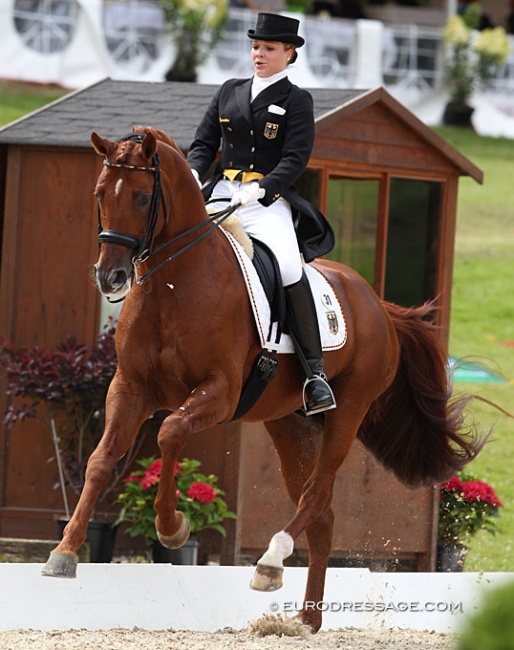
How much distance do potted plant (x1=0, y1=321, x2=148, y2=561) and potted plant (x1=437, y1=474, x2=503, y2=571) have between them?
2.19m

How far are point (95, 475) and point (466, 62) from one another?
23.4 meters

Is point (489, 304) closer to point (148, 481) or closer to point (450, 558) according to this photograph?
point (450, 558)

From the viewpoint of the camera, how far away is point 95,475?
17.6 ft

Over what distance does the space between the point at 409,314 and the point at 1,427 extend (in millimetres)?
3158

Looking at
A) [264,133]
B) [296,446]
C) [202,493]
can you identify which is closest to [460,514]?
[202,493]

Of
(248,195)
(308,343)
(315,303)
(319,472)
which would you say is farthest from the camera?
(319,472)

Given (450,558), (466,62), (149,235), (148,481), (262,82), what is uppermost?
(262,82)

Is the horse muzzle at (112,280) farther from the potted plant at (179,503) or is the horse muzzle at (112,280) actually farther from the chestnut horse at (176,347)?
the potted plant at (179,503)

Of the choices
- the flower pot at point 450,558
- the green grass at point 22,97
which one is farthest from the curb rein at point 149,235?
the green grass at point 22,97

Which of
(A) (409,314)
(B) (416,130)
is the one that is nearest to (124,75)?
(B) (416,130)

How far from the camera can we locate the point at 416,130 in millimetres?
9180

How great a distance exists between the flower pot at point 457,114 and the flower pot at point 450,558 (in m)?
19.7

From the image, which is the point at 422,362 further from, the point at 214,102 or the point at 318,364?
the point at 214,102

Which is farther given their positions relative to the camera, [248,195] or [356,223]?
[356,223]
